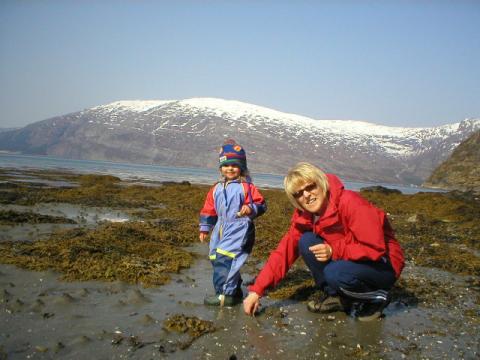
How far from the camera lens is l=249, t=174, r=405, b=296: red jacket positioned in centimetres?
343

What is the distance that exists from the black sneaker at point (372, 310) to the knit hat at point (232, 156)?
209cm

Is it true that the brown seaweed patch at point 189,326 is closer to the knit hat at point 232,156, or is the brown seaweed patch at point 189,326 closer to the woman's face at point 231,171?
the woman's face at point 231,171

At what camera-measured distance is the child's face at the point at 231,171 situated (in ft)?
15.0

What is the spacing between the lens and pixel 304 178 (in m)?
3.60

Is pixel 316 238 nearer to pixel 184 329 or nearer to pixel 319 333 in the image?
pixel 319 333

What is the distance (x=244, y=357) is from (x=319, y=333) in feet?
3.10

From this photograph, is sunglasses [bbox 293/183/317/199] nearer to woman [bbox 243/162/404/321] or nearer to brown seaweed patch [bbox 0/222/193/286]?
woman [bbox 243/162/404/321]

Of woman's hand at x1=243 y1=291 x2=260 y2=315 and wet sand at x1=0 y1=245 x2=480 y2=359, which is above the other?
woman's hand at x1=243 y1=291 x2=260 y2=315

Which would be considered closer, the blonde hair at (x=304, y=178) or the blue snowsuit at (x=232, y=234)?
the blonde hair at (x=304, y=178)

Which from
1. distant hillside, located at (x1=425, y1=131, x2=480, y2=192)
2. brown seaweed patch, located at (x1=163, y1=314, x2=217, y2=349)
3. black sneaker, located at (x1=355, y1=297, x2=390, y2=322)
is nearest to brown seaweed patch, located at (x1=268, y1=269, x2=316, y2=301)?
black sneaker, located at (x1=355, y1=297, x2=390, y2=322)

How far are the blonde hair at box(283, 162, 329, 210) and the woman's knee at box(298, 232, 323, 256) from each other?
585mm

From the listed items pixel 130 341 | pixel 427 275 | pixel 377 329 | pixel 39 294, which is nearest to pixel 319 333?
pixel 377 329

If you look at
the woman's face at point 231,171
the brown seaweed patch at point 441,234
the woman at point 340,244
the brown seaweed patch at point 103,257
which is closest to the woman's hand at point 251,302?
the woman at point 340,244

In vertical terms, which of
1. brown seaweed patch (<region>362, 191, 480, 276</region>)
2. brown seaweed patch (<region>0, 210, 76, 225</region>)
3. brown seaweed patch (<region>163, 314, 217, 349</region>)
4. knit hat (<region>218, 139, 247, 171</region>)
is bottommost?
brown seaweed patch (<region>362, 191, 480, 276</region>)
